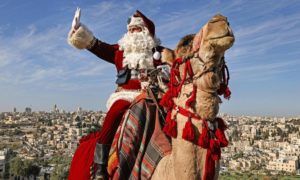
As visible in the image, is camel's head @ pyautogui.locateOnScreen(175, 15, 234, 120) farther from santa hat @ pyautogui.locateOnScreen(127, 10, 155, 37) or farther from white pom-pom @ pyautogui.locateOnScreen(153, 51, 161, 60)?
santa hat @ pyautogui.locateOnScreen(127, 10, 155, 37)

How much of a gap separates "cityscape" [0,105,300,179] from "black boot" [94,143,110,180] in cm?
3067

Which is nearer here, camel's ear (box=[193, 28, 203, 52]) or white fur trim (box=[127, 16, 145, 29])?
camel's ear (box=[193, 28, 203, 52])

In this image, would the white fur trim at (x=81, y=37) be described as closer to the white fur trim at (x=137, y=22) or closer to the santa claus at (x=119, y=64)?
the santa claus at (x=119, y=64)

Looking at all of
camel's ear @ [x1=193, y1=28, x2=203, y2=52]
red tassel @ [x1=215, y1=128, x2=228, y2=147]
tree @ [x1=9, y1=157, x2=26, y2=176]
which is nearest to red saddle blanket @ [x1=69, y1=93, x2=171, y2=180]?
red tassel @ [x1=215, y1=128, x2=228, y2=147]

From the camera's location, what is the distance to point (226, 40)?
5.48 feet

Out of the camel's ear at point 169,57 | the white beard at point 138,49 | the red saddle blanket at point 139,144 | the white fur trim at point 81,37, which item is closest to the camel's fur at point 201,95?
the red saddle blanket at point 139,144

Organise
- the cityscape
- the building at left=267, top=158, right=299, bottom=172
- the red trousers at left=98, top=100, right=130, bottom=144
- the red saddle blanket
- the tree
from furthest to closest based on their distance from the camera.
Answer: the building at left=267, top=158, right=299, bottom=172 → the cityscape → the tree → the red trousers at left=98, top=100, right=130, bottom=144 → the red saddle blanket

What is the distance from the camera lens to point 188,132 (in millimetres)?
1761

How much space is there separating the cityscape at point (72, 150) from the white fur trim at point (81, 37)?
30389 millimetres

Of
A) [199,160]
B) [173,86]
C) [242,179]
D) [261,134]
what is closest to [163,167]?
[199,160]

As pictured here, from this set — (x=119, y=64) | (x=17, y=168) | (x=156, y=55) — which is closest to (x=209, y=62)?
(x=156, y=55)

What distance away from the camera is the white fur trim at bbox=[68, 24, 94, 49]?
2.66m

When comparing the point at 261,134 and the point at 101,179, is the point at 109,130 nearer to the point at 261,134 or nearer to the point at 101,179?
the point at 101,179

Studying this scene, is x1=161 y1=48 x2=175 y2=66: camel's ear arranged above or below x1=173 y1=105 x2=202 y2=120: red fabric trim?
above
